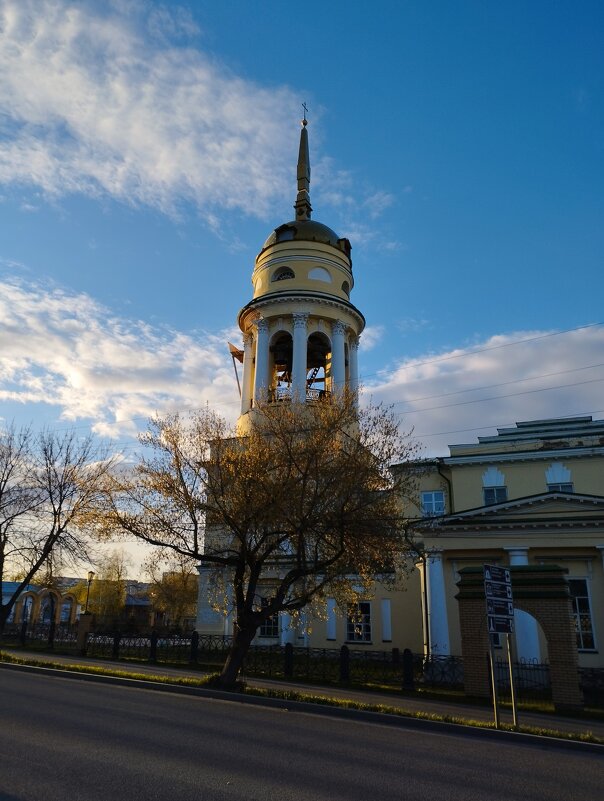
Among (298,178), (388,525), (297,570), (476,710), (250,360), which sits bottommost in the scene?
(476,710)

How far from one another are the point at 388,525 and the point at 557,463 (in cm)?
1489

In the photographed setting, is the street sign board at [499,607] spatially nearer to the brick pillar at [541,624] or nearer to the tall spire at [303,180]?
the brick pillar at [541,624]

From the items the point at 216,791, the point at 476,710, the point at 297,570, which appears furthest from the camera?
the point at 297,570

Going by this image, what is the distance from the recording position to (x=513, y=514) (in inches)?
881

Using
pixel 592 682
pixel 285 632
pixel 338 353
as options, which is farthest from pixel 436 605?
pixel 338 353

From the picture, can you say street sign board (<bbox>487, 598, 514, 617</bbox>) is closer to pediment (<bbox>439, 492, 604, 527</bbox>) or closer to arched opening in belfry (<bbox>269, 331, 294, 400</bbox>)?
pediment (<bbox>439, 492, 604, 527</bbox>)

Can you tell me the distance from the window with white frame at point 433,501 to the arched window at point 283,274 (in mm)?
15353

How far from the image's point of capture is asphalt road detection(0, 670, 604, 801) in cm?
669

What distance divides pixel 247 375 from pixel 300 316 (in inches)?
188

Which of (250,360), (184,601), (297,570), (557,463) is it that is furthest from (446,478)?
(184,601)

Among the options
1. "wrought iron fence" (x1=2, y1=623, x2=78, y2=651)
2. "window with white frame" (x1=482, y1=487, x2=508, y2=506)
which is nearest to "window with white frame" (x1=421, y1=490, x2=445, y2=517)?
"window with white frame" (x1=482, y1=487, x2=508, y2=506)

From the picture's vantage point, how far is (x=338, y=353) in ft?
114

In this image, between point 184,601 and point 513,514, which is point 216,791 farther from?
point 184,601

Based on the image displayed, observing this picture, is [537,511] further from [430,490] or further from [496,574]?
[496,574]
